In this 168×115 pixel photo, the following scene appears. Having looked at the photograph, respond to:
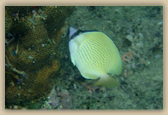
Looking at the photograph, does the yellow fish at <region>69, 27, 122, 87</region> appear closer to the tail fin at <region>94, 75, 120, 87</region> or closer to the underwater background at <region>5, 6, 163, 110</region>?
the tail fin at <region>94, 75, 120, 87</region>

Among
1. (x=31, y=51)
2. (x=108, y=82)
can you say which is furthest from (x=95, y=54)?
(x=31, y=51)

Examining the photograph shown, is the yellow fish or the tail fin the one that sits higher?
the yellow fish

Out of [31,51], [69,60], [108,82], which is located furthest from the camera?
[69,60]

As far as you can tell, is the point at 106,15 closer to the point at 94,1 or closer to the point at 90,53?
the point at 94,1

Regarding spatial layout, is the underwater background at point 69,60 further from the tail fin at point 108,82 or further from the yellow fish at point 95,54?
the tail fin at point 108,82

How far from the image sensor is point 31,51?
142 cm

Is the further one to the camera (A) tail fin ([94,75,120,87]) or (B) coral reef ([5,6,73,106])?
(B) coral reef ([5,6,73,106])

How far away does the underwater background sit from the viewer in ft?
4.57

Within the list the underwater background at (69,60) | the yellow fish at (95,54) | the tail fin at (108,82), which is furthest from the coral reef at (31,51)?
the tail fin at (108,82)

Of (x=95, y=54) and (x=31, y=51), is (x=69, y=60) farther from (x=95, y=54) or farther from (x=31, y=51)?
(x=95, y=54)

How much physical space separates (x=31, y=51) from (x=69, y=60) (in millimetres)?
631

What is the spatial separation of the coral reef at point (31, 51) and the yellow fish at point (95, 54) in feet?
1.50

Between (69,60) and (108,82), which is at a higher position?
(69,60)

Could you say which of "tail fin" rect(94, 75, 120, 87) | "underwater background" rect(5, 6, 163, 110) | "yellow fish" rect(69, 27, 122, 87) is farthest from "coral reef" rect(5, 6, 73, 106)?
"tail fin" rect(94, 75, 120, 87)
